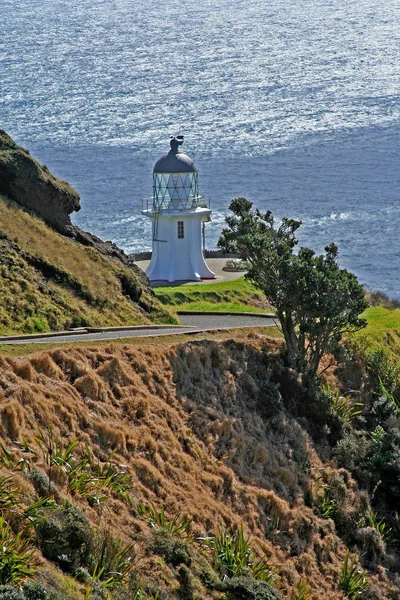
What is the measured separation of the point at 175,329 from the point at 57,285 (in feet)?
19.6

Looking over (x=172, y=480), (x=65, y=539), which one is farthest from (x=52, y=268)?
(x=65, y=539)

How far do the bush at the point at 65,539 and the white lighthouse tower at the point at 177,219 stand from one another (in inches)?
1646

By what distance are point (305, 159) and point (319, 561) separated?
290 feet

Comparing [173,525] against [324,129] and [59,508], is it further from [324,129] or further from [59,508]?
[324,129]

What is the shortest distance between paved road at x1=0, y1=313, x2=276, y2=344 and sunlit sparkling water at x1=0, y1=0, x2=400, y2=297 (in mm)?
34264

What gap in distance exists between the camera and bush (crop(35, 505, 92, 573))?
17297 millimetres

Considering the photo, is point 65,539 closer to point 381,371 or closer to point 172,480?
point 172,480

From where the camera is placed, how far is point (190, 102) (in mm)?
124062

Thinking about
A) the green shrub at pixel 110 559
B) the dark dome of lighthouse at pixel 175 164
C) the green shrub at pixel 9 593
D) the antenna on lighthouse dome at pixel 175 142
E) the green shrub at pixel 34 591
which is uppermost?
the antenna on lighthouse dome at pixel 175 142

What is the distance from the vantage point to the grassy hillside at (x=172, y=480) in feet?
59.0

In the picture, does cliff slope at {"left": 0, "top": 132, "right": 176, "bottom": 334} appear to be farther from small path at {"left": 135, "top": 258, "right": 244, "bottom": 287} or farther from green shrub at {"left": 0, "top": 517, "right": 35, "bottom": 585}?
small path at {"left": 135, "top": 258, "right": 244, "bottom": 287}

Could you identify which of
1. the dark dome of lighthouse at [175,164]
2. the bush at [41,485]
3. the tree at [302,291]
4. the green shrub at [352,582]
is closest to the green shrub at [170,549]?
the bush at [41,485]

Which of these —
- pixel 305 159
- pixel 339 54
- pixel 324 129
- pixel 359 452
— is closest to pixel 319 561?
pixel 359 452

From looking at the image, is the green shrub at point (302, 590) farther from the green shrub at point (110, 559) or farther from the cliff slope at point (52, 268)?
the cliff slope at point (52, 268)
